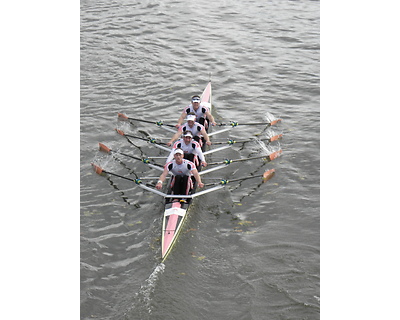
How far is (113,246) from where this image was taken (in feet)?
42.4

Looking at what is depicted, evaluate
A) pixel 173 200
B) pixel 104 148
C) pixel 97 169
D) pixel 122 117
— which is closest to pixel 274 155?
pixel 173 200

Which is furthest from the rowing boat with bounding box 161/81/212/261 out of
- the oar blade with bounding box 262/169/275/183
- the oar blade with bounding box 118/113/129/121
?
the oar blade with bounding box 118/113/129/121

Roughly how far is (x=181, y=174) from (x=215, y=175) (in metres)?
2.23

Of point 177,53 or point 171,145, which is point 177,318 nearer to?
point 171,145

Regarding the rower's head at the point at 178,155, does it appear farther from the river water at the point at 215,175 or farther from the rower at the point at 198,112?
the rower at the point at 198,112

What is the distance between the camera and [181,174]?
47.1 ft

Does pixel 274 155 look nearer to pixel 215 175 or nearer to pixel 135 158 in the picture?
pixel 215 175

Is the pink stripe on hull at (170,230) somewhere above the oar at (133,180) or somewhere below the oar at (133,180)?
below

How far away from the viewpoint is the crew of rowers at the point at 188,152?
14156 millimetres

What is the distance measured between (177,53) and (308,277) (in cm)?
1806

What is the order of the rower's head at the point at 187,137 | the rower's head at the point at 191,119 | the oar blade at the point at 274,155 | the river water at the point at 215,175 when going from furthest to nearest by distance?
the oar blade at the point at 274,155, the rower's head at the point at 191,119, the rower's head at the point at 187,137, the river water at the point at 215,175

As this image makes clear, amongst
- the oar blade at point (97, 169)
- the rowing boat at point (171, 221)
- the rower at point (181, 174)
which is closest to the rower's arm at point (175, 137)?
the rower at point (181, 174)

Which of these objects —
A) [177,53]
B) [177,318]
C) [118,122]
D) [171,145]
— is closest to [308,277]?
[177,318]

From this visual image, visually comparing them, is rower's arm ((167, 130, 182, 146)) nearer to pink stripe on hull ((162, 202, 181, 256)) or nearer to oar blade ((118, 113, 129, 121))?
oar blade ((118, 113, 129, 121))
